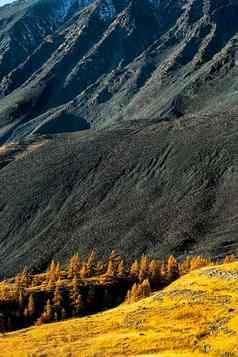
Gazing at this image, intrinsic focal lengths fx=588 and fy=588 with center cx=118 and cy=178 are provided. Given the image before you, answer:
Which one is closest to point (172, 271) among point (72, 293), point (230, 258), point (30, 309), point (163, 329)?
point (230, 258)

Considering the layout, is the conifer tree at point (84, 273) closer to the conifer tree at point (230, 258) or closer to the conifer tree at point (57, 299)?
the conifer tree at point (57, 299)

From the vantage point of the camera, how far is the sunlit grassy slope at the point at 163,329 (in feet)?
205

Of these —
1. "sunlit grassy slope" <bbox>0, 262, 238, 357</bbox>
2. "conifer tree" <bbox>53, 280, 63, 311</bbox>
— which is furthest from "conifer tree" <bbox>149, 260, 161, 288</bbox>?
"sunlit grassy slope" <bbox>0, 262, 238, 357</bbox>

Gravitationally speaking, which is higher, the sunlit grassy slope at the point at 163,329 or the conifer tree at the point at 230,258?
the sunlit grassy slope at the point at 163,329

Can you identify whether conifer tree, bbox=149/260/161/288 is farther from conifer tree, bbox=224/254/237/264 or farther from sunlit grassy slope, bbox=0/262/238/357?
→ sunlit grassy slope, bbox=0/262/238/357

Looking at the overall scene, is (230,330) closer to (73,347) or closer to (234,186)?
(73,347)

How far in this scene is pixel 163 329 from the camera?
70.4 m

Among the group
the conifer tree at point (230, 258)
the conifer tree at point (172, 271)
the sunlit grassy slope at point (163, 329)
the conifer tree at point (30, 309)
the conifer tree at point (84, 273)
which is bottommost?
the conifer tree at point (230, 258)

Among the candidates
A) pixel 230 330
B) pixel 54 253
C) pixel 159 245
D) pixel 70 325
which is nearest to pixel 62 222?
pixel 54 253

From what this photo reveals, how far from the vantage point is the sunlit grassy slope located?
62344 millimetres

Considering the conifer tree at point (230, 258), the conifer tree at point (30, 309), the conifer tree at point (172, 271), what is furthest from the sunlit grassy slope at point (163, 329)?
the conifer tree at point (230, 258)

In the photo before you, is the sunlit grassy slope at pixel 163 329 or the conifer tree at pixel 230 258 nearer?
the sunlit grassy slope at pixel 163 329

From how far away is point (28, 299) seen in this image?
11275cm

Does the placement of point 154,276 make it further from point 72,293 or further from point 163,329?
point 163,329
